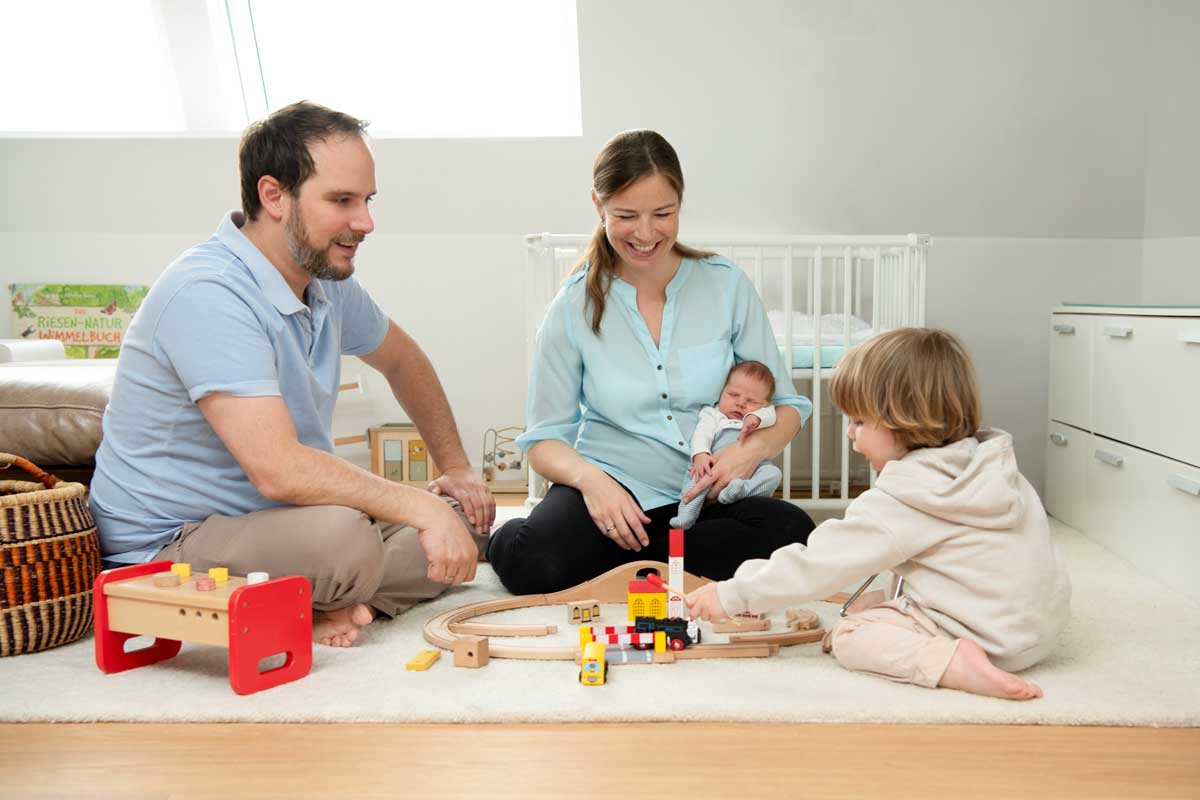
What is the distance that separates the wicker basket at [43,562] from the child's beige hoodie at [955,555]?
1020mm

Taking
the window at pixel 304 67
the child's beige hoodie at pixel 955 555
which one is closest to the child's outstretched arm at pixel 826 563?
the child's beige hoodie at pixel 955 555

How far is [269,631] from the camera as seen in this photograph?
4.92ft

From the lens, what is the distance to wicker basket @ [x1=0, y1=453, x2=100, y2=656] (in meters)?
1.63

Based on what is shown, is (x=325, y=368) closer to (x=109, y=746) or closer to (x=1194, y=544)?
(x=109, y=746)

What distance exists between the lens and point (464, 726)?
1.38 metres

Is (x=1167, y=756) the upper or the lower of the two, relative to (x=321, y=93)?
lower

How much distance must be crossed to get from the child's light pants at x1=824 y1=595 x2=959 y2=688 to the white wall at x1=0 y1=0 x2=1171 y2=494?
6.42 ft

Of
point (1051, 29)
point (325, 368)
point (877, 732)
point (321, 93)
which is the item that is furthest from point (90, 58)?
point (877, 732)

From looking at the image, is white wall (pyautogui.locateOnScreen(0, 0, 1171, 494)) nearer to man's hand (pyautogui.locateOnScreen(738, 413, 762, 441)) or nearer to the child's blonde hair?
man's hand (pyautogui.locateOnScreen(738, 413, 762, 441))

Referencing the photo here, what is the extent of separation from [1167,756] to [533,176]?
2.56 m

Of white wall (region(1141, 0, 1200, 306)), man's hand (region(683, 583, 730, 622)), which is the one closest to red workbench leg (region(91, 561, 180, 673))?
man's hand (region(683, 583, 730, 622))

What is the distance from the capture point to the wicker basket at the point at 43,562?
5.34 ft

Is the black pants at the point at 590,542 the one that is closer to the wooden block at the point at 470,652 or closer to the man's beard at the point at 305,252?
the wooden block at the point at 470,652

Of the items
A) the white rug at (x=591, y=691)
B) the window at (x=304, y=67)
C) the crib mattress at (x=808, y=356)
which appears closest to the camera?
the white rug at (x=591, y=691)
